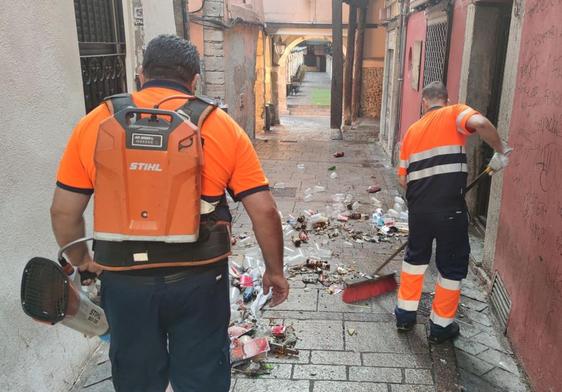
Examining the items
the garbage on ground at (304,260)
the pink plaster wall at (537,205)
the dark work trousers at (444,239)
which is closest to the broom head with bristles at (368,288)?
the garbage on ground at (304,260)

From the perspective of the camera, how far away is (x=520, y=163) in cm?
383

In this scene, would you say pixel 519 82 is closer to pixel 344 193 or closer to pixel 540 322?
pixel 540 322

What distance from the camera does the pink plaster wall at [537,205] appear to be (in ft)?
9.87

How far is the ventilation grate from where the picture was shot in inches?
153

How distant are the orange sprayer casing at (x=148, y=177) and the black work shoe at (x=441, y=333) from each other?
2.43 m

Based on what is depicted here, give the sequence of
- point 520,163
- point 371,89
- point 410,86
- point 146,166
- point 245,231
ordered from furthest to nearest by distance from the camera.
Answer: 1. point 371,89
2. point 410,86
3. point 245,231
4. point 520,163
5. point 146,166

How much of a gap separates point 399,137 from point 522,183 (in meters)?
7.47

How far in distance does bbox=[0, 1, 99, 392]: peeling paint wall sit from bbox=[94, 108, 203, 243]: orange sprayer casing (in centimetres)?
90

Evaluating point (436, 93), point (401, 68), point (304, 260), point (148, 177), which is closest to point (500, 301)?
point (436, 93)

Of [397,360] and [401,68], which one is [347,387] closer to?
[397,360]

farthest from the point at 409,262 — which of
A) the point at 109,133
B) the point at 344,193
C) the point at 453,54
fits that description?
the point at 344,193

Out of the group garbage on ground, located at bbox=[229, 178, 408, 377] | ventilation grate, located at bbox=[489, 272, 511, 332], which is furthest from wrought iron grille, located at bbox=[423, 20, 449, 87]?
ventilation grate, located at bbox=[489, 272, 511, 332]

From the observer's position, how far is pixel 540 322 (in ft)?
10.3

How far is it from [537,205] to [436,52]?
4.77m
